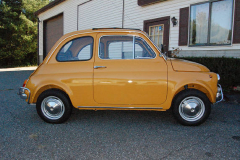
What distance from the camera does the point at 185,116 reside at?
3.69 meters

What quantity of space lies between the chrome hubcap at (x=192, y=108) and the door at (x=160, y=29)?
5.53 metres

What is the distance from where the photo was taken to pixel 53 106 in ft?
12.5

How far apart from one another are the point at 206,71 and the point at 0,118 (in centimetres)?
416

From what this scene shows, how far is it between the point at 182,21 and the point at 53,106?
6657 mm

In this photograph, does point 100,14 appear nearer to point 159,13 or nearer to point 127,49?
point 159,13

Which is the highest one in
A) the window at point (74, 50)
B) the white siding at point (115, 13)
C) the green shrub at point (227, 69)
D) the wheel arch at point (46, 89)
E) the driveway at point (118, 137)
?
the white siding at point (115, 13)

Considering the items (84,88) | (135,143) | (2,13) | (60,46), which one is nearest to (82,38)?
(60,46)

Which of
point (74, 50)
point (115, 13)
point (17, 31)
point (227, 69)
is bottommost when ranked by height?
point (227, 69)

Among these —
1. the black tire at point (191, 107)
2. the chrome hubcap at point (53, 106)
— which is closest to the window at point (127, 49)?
the black tire at point (191, 107)

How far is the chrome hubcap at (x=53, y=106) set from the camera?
12.5 ft

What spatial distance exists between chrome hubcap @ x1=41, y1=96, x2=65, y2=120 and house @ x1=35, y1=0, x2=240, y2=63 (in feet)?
11.8

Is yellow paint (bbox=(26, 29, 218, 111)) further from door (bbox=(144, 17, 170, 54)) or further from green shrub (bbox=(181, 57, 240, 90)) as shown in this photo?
door (bbox=(144, 17, 170, 54))

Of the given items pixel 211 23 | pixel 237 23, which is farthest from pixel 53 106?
pixel 211 23

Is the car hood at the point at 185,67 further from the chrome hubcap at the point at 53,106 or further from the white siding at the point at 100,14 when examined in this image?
the white siding at the point at 100,14
